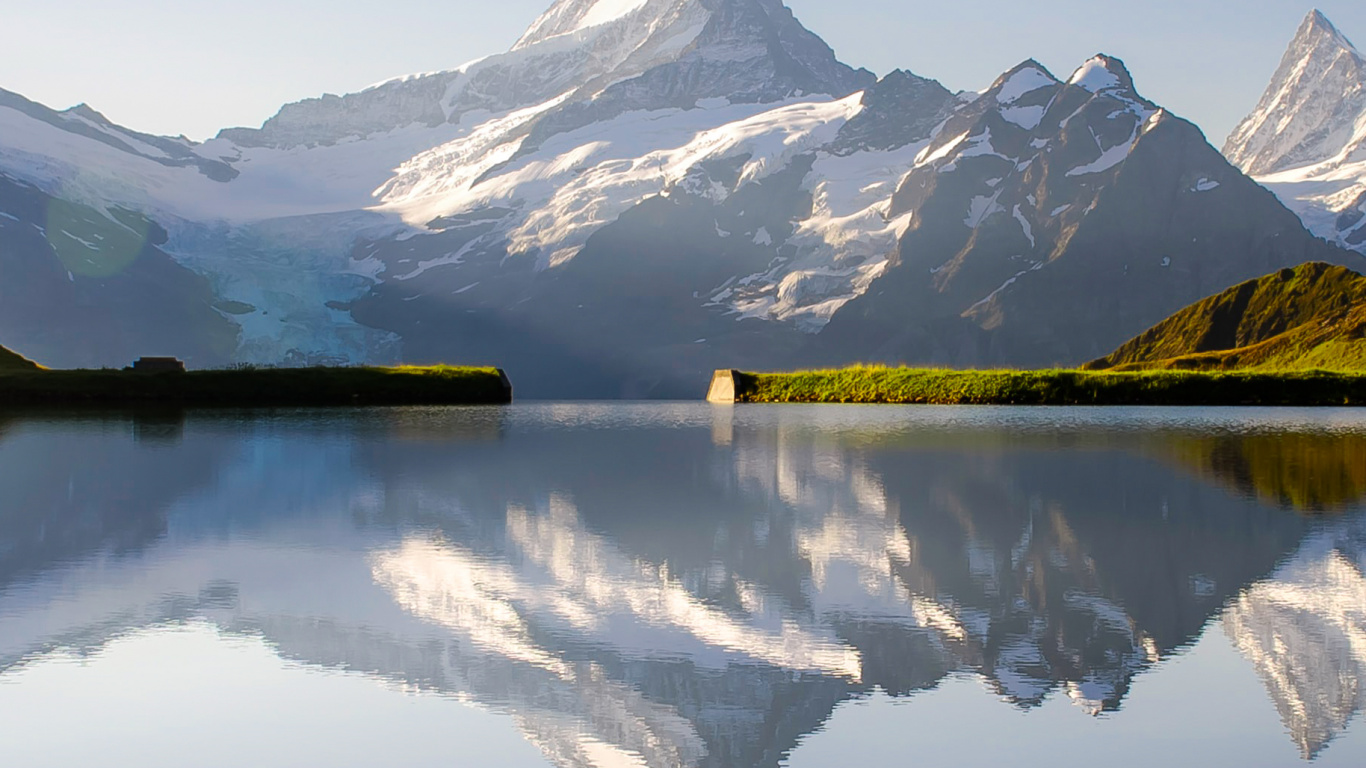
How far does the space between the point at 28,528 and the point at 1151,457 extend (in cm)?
2522

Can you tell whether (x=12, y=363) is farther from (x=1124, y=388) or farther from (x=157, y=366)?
(x=1124, y=388)

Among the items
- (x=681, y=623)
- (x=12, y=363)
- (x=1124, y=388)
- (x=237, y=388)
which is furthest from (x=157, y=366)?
(x=681, y=623)

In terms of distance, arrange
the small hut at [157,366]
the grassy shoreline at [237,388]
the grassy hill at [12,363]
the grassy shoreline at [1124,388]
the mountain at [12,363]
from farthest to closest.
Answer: the grassy shoreline at [1124,388], the small hut at [157,366], the mountain at [12,363], the grassy hill at [12,363], the grassy shoreline at [237,388]

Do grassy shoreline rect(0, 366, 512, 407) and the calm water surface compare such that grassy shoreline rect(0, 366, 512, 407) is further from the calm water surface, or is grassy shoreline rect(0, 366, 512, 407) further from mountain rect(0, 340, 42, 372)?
the calm water surface

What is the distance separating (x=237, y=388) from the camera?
84438 mm

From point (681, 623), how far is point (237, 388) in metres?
78.3

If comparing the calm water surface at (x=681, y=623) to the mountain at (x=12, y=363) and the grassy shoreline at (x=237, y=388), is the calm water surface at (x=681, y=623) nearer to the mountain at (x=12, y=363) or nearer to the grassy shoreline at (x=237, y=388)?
the grassy shoreline at (x=237, y=388)

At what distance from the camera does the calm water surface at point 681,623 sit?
29.3 feet

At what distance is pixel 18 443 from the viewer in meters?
37.6

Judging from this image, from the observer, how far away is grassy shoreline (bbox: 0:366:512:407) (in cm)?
7906

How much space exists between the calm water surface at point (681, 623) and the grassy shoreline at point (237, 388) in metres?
60.9

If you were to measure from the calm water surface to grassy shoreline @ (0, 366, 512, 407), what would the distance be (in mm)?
60902

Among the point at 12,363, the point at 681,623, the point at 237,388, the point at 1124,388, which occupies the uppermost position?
the point at 1124,388

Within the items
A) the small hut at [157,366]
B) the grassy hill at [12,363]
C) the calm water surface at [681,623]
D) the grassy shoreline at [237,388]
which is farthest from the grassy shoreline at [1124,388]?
the calm water surface at [681,623]
